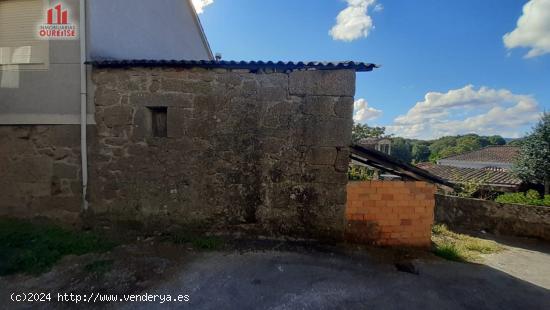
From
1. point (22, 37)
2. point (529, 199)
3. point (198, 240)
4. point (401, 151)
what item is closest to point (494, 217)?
point (529, 199)

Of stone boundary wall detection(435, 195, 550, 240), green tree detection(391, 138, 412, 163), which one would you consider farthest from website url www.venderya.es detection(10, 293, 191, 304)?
green tree detection(391, 138, 412, 163)

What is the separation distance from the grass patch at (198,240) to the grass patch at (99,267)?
89 cm

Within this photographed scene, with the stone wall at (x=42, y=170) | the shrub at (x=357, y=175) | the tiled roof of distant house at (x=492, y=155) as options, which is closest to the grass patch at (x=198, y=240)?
the stone wall at (x=42, y=170)

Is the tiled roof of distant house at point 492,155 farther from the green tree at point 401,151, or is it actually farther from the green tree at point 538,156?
the green tree at point 401,151

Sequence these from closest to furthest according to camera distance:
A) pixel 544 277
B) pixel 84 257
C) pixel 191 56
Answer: pixel 84 257 < pixel 544 277 < pixel 191 56

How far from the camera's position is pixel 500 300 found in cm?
309

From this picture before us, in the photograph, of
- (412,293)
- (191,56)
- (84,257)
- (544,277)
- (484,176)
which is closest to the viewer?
(412,293)

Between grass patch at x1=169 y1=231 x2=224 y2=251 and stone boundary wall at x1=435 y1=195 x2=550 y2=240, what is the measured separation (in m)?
7.62

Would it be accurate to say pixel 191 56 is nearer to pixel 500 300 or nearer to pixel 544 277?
pixel 500 300

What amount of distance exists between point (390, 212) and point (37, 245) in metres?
5.20

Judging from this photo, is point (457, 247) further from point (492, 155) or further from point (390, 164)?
point (492, 155)

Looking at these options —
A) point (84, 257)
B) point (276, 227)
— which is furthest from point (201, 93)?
point (84, 257)

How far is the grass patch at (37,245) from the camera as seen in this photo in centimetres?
328

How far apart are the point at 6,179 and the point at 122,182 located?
1936 millimetres
